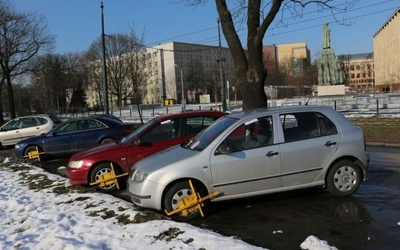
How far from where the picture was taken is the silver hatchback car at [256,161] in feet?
21.4

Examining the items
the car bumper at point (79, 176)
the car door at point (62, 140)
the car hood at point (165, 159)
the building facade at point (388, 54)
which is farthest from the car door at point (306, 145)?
the building facade at point (388, 54)

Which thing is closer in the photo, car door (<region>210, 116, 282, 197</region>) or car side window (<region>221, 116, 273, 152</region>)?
car door (<region>210, 116, 282, 197</region>)

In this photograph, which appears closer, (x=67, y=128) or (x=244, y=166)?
(x=244, y=166)

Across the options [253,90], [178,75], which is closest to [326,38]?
[253,90]

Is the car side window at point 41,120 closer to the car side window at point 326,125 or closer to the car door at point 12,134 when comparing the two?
the car door at point 12,134

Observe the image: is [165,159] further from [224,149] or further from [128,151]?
[128,151]

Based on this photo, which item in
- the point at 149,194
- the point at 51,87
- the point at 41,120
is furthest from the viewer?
the point at 51,87

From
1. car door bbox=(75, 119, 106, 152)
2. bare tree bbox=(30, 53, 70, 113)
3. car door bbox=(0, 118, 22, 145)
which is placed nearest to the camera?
car door bbox=(75, 119, 106, 152)

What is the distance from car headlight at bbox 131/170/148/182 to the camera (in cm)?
661

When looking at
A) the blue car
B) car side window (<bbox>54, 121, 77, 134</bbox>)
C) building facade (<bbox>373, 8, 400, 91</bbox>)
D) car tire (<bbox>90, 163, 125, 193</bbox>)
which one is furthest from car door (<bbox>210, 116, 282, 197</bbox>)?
building facade (<bbox>373, 8, 400, 91</bbox>)

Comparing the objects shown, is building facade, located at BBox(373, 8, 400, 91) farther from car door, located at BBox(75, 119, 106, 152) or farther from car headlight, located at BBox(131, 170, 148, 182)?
car headlight, located at BBox(131, 170, 148, 182)

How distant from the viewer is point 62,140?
14852 mm

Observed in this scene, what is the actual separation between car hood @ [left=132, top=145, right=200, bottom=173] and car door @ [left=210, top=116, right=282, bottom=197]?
0.42 metres

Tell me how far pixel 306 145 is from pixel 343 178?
911 mm
